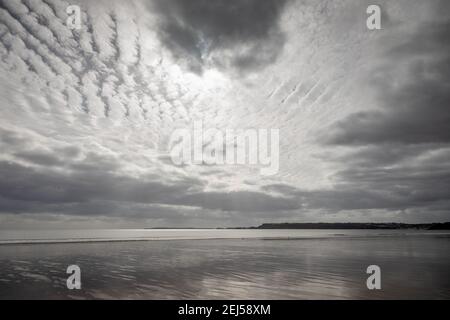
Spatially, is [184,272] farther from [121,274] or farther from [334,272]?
[334,272]

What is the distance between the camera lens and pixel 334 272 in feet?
93.8

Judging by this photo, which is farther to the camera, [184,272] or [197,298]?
[184,272]
